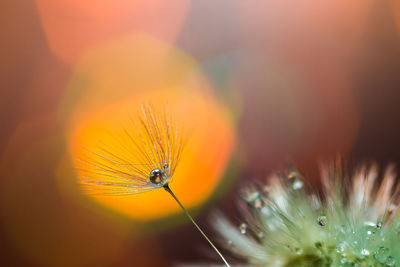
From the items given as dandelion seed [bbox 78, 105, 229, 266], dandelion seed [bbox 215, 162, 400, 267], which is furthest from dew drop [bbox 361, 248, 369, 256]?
dandelion seed [bbox 78, 105, 229, 266]

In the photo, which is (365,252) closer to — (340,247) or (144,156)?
(340,247)

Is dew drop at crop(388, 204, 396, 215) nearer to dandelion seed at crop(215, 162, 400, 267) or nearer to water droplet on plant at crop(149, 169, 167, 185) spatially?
dandelion seed at crop(215, 162, 400, 267)

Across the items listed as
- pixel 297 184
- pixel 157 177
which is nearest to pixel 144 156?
pixel 157 177

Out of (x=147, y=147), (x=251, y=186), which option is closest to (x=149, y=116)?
(x=147, y=147)

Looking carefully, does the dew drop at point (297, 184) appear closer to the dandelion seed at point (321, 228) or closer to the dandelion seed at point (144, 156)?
the dandelion seed at point (321, 228)

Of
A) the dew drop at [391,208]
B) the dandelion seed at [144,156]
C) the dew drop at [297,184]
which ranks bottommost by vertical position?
the dew drop at [391,208]

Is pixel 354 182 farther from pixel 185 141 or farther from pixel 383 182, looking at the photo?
pixel 185 141

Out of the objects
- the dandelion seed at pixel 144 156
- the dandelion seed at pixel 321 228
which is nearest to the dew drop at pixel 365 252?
the dandelion seed at pixel 321 228
